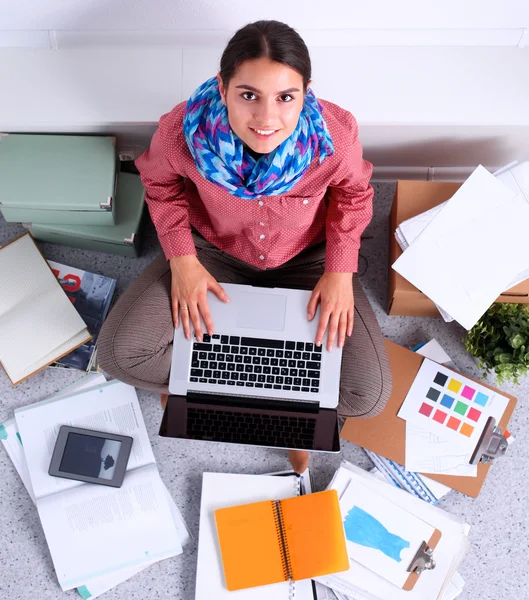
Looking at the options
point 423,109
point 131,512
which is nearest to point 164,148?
point 423,109

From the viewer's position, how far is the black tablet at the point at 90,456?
1.29 m

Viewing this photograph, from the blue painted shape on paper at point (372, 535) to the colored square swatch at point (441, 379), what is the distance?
0.33 m

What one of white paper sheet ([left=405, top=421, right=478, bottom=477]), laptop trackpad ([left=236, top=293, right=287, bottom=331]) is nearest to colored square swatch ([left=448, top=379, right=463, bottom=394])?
white paper sheet ([left=405, top=421, right=478, bottom=477])

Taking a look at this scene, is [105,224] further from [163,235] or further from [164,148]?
[164,148]

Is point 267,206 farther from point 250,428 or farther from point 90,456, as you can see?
point 90,456

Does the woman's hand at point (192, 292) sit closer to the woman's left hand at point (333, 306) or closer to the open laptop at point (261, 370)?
the open laptop at point (261, 370)

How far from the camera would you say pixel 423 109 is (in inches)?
43.5

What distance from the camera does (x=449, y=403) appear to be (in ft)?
4.30

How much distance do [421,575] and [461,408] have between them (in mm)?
362

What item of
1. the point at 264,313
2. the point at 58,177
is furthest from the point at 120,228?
the point at 264,313

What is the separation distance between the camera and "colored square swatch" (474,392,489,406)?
1.32 m

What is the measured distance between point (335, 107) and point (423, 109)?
0.25 metres

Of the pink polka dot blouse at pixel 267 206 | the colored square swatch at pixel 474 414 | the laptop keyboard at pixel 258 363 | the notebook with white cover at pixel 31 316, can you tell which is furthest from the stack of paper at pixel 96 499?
the colored square swatch at pixel 474 414

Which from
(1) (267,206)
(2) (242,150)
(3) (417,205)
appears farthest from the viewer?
(3) (417,205)
